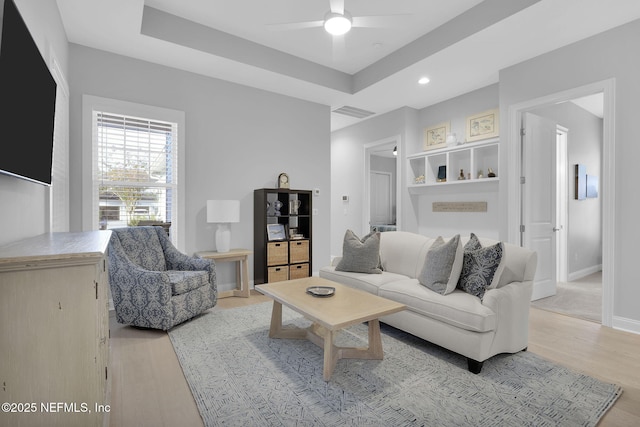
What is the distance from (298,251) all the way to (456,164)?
2.67m

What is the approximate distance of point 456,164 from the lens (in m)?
4.88

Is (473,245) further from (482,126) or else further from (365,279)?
(482,126)

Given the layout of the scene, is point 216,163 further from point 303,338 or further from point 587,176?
point 587,176

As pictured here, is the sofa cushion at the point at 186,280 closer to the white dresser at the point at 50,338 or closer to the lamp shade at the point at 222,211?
the lamp shade at the point at 222,211

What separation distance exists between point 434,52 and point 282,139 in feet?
7.57

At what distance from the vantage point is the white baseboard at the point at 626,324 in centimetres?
294

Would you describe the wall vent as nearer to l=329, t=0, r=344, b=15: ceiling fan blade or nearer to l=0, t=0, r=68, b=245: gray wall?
l=329, t=0, r=344, b=15: ceiling fan blade

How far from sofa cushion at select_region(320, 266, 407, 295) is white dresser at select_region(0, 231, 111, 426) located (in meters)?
2.15

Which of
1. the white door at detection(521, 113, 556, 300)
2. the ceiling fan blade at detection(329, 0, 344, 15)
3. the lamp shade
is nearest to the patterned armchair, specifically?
the lamp shade

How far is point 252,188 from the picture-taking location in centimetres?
459

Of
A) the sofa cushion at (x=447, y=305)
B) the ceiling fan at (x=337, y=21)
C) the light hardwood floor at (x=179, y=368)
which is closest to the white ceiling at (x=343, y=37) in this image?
the ceiling fan at (x=337, y=21)

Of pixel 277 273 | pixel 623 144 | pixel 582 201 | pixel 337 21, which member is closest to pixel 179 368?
pixel 277 273

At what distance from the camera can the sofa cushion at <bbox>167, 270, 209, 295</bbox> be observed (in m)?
2.99

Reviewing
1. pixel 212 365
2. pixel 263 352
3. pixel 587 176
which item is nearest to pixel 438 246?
pixel 263 352
